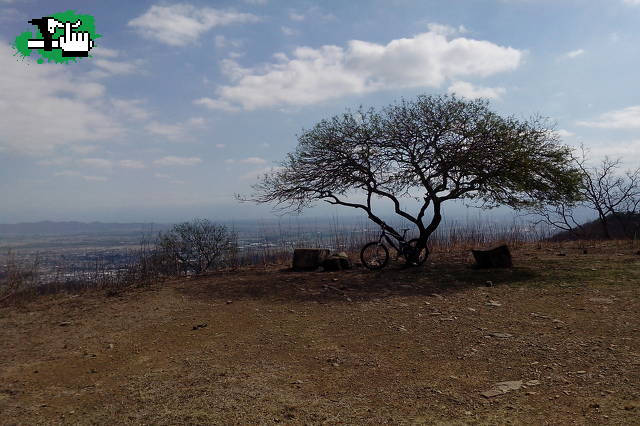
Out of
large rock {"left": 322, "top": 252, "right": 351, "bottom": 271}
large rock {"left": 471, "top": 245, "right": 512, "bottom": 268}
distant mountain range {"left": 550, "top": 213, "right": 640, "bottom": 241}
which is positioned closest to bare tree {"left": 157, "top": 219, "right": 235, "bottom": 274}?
large rock {"left": 322, "top": 252, "right": 351, "bottom": 271}

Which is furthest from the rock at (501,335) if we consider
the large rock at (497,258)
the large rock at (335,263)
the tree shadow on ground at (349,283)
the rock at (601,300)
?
the large rock at (335,263)

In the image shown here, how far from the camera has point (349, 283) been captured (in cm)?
973

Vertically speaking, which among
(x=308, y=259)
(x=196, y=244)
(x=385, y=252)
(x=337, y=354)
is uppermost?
(x=196, y=244)

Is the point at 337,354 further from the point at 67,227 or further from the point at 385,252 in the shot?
the point at 67,227

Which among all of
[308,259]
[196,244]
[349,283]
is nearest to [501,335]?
[349,283]

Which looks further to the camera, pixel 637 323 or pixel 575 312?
pixel 575 312

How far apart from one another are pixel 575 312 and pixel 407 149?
6227 mm

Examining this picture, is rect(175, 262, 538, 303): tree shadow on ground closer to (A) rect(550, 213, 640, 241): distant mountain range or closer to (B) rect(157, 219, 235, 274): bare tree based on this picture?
(B) rect(157, 219, 235, 274): bare tree

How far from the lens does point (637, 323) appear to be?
19.1 feet

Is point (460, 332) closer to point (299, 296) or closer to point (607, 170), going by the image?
point (299, 296)

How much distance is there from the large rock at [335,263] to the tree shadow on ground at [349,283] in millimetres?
478

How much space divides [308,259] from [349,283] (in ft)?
8.29

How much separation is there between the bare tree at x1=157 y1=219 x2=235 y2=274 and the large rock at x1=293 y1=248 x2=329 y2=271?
299cm

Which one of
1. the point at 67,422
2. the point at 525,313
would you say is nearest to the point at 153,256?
the point at 67,422
